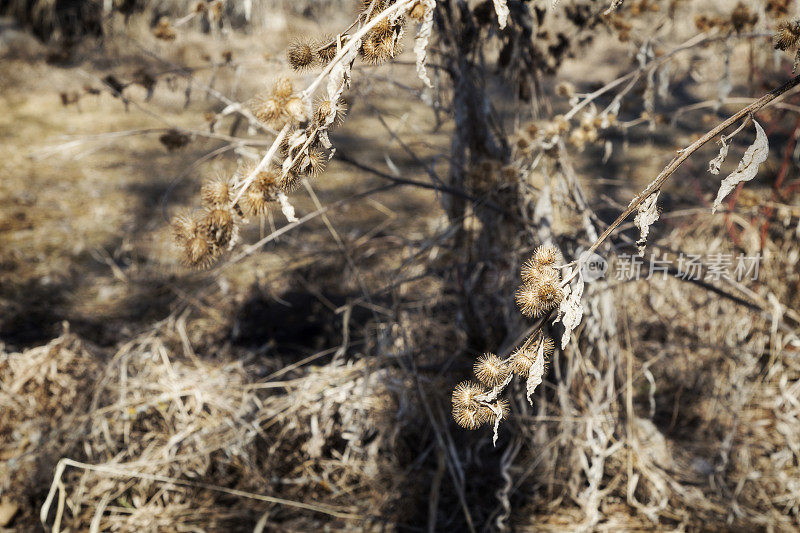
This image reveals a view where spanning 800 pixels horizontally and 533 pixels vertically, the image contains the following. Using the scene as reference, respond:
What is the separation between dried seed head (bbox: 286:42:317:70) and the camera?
0.95m

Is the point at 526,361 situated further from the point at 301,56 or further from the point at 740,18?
the point at 740,18

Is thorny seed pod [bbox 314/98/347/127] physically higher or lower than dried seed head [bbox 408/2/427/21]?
lower

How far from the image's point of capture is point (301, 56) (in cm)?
95

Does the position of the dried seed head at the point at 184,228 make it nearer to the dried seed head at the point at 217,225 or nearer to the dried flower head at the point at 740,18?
the dried seed head at the point at 217,225

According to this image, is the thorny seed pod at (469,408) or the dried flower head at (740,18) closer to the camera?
the thorny seed pod at (469,408)

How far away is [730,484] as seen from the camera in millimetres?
1990

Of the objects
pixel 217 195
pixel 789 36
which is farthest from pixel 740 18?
pixel 217 195

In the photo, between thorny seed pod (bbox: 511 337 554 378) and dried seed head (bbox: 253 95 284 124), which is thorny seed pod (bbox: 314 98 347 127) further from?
thorny seed pod (bbox: 511 337 554 378)

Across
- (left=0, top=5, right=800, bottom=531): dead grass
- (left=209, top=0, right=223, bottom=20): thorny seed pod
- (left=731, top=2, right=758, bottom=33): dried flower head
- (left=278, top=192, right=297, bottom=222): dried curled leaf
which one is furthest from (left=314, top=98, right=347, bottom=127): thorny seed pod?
(left=731, top=2, right=758, bottom=33): dried flower head

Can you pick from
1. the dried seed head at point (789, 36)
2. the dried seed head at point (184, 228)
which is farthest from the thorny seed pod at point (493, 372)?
the dried seed head at point (789, 36)

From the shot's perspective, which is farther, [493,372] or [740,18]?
[740,18]

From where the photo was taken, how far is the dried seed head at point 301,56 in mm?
950

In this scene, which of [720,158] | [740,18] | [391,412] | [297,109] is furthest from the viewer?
[391,412]

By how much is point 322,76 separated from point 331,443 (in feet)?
4.85
